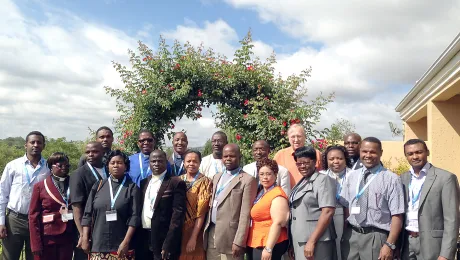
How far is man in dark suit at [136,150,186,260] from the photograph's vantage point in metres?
4.11

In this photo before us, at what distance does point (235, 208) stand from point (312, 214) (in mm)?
772

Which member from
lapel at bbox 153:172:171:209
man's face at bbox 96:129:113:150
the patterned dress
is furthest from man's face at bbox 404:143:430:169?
man's face at bbox 96:129:113:150

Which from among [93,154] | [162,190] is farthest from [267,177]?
[93,154]

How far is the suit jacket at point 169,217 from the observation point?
13.5ft

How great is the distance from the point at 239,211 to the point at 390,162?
42.8 ft

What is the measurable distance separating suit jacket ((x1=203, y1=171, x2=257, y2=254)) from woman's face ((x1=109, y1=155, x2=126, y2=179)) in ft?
3.63

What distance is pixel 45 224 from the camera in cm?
454

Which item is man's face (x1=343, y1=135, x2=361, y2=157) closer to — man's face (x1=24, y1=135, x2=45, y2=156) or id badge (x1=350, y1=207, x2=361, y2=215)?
id badge (x1=350, y1=207, x2=361, y2=215)

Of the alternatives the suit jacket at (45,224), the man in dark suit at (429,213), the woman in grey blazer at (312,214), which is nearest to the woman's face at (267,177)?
the woman in grey blazer at (312,214)

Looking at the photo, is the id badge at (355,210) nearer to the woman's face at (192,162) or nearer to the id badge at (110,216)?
the woman's face at (192,162)

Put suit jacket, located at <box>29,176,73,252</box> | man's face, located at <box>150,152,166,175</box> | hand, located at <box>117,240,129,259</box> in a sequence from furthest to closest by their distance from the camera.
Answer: suit jacket, located at <box>29,176,73,252</box> < man's face, located at <box>150,152,166,175</box> < hand, located at <box>117,240,129,259</box>

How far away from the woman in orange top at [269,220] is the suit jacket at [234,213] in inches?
3.2

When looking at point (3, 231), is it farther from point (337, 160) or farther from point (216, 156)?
point (337, 160)

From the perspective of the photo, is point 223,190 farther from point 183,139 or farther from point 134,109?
point 134,109
